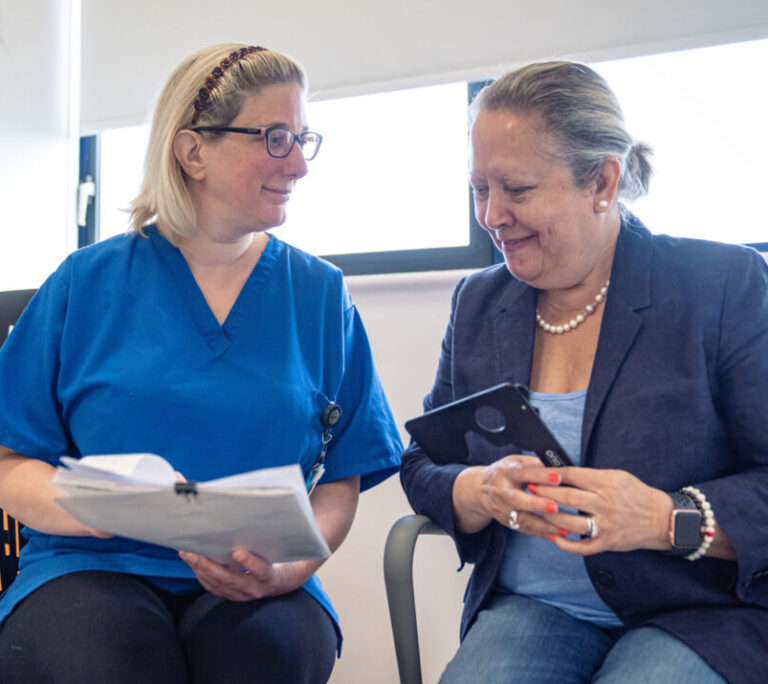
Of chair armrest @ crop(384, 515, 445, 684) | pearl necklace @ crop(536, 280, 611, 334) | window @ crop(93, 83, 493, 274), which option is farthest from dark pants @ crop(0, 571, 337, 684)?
window @ crop(93, 83, 493, 274)

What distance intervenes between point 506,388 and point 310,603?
0.46 m

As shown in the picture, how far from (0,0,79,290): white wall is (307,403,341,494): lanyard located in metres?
1.38

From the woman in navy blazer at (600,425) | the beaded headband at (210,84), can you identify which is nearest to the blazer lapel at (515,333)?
the woman in navy blazer at (600,425)

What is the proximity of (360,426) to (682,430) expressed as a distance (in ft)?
1.69

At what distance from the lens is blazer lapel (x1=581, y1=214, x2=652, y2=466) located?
1.12m

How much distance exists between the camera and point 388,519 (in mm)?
1929

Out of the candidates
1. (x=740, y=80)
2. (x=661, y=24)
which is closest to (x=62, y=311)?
(x=661, y=24)

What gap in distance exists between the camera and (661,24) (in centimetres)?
175

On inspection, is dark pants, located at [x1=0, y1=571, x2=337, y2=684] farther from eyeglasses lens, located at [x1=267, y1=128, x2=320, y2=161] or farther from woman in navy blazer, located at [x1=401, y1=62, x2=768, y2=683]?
eyeglasses lens, located at [x1=267, y1=128, x2=320, y2=161]

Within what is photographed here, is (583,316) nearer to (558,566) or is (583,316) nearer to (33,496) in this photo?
(558,566)

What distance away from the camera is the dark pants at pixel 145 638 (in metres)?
0.96

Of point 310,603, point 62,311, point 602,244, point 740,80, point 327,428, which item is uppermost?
point 740,80

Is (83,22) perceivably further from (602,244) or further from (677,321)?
(677,321)

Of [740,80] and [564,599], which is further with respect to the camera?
[740,80]
